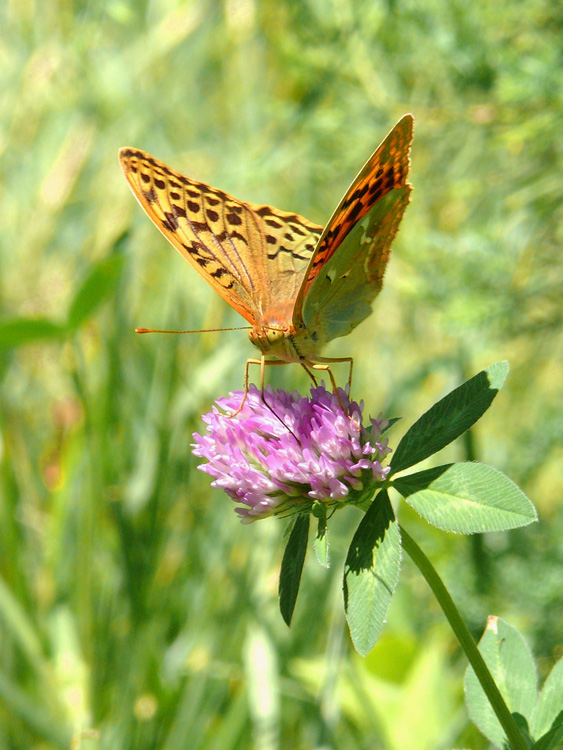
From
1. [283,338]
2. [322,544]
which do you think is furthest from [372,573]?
[283,338]

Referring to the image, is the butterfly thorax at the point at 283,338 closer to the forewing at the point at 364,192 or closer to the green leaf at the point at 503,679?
the forewing at the point at 364,192

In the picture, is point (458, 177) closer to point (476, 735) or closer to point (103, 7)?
point (103, 7)

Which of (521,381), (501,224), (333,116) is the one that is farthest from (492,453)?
(333,116)

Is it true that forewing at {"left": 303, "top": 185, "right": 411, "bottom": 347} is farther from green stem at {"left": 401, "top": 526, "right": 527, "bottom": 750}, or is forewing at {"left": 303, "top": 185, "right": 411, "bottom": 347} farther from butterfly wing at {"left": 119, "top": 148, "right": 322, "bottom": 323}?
green stem at {"left": 401, "top": 526, "right": 527, "bottom": 750}

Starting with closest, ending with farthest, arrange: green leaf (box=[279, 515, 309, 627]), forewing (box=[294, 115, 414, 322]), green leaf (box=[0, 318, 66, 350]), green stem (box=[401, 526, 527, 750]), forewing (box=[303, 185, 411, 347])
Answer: green stem (box=[401, 526, 527, 750]), green leaf (box=[279, 515, 309, 627]), forewing (box=[294, 115, 414, 322]), forewing (box=[303, 185, 411, 347]), green leaf (box=[0, 318, 66, 350])

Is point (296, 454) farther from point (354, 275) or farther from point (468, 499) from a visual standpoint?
point (354, 275)

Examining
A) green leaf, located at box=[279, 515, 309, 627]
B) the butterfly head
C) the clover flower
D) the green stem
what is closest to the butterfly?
the butterfly head

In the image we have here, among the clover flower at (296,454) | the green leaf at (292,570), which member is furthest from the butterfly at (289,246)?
the green leaf at (292,570)
